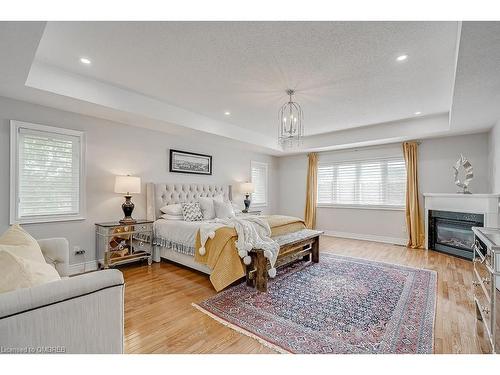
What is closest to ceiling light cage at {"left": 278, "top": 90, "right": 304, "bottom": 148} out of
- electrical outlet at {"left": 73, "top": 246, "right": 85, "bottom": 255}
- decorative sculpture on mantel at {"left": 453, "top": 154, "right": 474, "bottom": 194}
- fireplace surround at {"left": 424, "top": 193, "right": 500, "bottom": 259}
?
decorative sculpture on mantel at {"left": 453, "top": 154, "right": 474, "bottom": 194}

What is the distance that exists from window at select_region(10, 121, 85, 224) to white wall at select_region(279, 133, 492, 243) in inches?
201

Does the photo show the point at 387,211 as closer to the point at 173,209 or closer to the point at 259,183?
the point at 259,183

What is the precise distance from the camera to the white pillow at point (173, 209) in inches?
160

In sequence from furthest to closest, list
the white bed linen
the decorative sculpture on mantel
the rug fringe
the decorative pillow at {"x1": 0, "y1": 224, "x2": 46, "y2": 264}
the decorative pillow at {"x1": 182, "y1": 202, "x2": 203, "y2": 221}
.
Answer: the decorative sculpture on mantel → the decorative pillow at {"x1": 182, "y1": 202, "x2": 203, "y2": 221} → the white bed linen → the rug fringe → the decorative pillow at {"x1": 0, "y1": 224, "x2": 46, "y2": 264}

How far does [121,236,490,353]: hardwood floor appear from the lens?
1.79m

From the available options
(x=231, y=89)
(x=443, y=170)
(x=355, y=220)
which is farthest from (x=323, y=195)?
(x=231, y=89)

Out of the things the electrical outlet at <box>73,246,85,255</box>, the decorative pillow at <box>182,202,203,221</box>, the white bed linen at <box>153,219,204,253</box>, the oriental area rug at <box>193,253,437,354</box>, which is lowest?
the oriental area rug at <box>193,253,437,354</box>

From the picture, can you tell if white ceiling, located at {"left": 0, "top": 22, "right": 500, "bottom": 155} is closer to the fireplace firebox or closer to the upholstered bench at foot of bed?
the fireplace firebox

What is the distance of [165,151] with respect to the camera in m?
4.53

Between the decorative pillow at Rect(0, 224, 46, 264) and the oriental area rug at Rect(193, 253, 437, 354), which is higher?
the decorative pillow at Rect(0, 224, 46, 264)

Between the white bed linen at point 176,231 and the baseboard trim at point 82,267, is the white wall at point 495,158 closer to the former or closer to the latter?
the white bed linen at point 176,231

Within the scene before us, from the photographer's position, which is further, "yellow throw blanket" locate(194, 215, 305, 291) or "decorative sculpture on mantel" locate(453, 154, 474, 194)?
"decorative sculpture on mantel" locate(453, 154, 474, 194)

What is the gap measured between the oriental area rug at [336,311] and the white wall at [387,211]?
2189 millimetres

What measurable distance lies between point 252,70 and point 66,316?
2.60 metres
